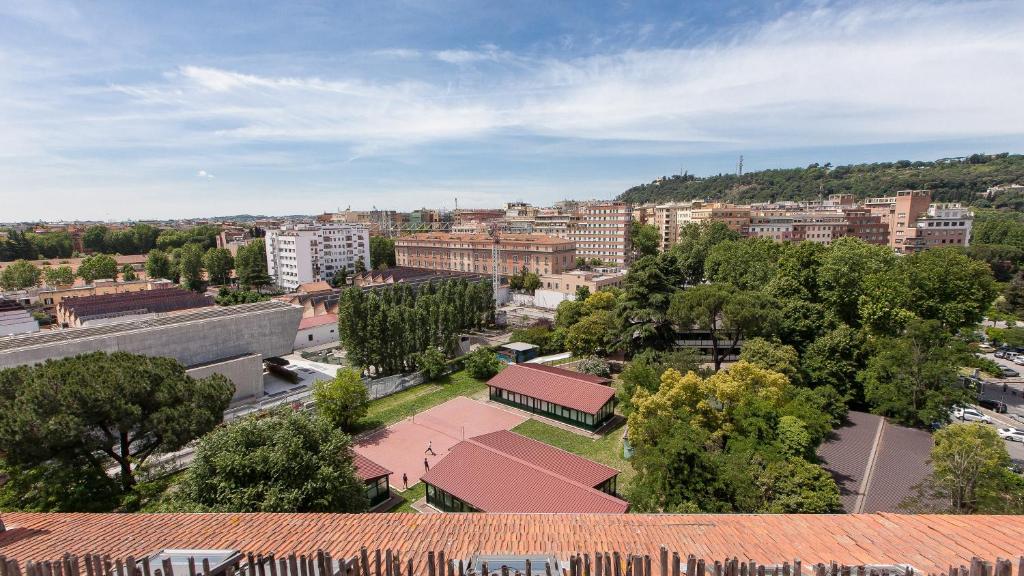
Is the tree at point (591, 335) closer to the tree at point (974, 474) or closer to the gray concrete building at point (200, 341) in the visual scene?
the gray concrete building at point (200, 341)

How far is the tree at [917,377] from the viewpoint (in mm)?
22844

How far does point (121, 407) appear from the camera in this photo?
15.3 metres

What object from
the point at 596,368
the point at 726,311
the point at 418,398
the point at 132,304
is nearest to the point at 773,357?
the point at 726,311

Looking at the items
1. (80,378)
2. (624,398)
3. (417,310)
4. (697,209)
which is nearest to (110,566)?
(80,378)

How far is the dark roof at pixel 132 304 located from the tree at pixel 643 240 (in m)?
65.3

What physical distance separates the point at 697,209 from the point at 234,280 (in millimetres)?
85479

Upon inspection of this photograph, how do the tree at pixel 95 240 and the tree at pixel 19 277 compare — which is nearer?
the tree at pixel 19 277

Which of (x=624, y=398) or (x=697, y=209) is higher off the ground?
(x=697, y=209)

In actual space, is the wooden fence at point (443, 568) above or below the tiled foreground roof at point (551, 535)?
above

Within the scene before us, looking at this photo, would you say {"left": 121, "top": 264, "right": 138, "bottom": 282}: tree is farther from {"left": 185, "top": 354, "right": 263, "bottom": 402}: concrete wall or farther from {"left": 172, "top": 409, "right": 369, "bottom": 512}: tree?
{"left": 172, "top": 409, "right": 369, "bottom": 512}: tree

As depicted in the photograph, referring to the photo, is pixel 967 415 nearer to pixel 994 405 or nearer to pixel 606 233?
pixel 994 405

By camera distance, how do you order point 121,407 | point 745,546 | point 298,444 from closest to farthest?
point 745,546, point 298,444, point 121,407

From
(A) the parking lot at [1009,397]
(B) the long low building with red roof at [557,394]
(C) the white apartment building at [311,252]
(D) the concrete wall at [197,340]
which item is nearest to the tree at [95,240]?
(C) the white apartment building at [311,252]

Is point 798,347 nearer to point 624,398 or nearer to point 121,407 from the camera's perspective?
point 624,398
